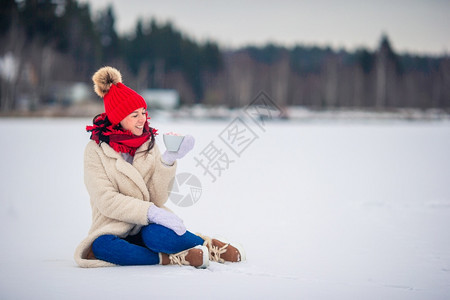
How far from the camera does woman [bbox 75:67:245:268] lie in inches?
91.4

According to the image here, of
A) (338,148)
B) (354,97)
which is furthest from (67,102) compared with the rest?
(338,148)

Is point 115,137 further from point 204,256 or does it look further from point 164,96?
point 164,96

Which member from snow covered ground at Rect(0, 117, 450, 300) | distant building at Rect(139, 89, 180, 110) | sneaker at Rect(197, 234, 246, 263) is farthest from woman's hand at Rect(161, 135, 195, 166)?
distant building at Rect(139, 89, 180, 110)

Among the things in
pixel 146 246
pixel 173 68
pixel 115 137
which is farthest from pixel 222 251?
pixel 173 68

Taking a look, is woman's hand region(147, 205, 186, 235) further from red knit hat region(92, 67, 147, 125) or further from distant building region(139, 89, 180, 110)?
distant building region(139, 89, 180, 110)

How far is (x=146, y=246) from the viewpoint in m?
2.50

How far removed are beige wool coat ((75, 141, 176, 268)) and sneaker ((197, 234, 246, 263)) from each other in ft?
1.39

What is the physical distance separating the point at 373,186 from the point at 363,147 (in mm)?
5354

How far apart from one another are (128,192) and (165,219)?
279 mm

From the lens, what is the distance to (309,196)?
5180 millimetres

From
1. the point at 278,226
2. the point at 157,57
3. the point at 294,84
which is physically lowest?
the point at 278,226

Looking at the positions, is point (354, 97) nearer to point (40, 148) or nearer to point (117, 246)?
point (40, 148)

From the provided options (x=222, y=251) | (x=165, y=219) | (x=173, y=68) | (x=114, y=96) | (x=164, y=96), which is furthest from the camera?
(x=173, y=68)

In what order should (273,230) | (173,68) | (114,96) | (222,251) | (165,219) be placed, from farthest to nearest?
(173,68) < (273,230) < (222,251) < (114,96) < (165,219)
